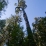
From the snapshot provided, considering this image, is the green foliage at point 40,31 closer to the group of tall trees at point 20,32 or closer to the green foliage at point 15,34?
the group of tall trees at point 20,32

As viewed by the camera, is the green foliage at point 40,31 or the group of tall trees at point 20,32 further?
the green foliage at point 40,31

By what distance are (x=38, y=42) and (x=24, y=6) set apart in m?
6.77

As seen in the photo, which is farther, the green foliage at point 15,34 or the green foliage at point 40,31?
the green foliage at point 40,31

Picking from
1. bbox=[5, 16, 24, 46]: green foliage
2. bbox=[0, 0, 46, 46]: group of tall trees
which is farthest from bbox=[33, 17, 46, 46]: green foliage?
bbox=[5, 16, 24, 46]: green foliage

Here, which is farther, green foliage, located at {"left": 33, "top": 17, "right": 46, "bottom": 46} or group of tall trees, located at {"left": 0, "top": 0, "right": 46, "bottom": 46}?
green foliage, located at {"left": 33, "top": 17, "right": 46, "bottom": 46}

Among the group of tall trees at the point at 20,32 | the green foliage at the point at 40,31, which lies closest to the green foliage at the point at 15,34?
the group of tall trees at the point at 20,32

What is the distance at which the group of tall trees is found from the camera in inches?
781

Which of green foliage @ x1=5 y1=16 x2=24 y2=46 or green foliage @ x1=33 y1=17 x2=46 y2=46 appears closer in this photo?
green foliage @ x1=5 y1=16 x2=24 y2=46

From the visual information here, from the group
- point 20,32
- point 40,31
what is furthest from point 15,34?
point 40,31

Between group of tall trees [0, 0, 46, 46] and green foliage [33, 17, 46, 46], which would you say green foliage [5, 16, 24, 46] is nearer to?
group of tall trees [0, 0, 46, 46]

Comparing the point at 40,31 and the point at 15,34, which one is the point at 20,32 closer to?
the point at 15,34

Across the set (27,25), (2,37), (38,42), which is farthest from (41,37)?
(2,37)

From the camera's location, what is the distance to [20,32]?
69.4ft

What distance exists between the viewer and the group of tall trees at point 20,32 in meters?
19.8
